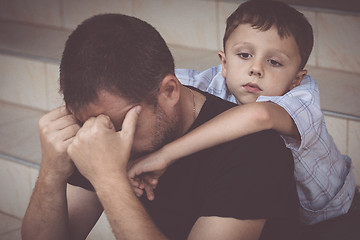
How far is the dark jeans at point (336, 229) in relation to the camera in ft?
5.37

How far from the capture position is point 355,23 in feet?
9.92

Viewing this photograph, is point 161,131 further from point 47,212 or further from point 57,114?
point 47,212

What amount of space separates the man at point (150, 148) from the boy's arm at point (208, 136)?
29mm

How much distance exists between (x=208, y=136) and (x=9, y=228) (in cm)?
196

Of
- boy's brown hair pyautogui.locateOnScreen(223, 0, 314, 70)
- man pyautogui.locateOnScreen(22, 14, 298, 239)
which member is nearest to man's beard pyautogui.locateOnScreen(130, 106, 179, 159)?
man pyautogui.locateOnScreen(22, 14, 298, 239)

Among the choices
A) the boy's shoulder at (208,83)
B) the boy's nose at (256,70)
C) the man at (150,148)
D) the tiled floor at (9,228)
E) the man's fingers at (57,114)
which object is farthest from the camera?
the tiled floor at (9,228)

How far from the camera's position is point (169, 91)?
1.60 metres

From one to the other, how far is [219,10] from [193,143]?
205 centimetres

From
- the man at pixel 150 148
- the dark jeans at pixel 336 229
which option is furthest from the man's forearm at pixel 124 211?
the dark jeans at pixel 336 229

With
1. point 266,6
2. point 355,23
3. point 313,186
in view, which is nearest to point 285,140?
point 313,186

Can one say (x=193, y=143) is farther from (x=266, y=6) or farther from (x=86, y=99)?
(x=266, y=6)

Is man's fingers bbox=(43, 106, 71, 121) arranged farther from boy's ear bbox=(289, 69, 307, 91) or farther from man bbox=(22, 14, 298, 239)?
boy's ear bbox=(289, 69, 307, 91)

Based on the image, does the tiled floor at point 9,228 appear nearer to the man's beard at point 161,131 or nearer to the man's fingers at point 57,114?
the man's fingers at point 57,114

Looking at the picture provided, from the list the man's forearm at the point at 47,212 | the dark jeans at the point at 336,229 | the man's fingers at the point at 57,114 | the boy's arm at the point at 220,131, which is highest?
the boy's arm at the point at 220,131
